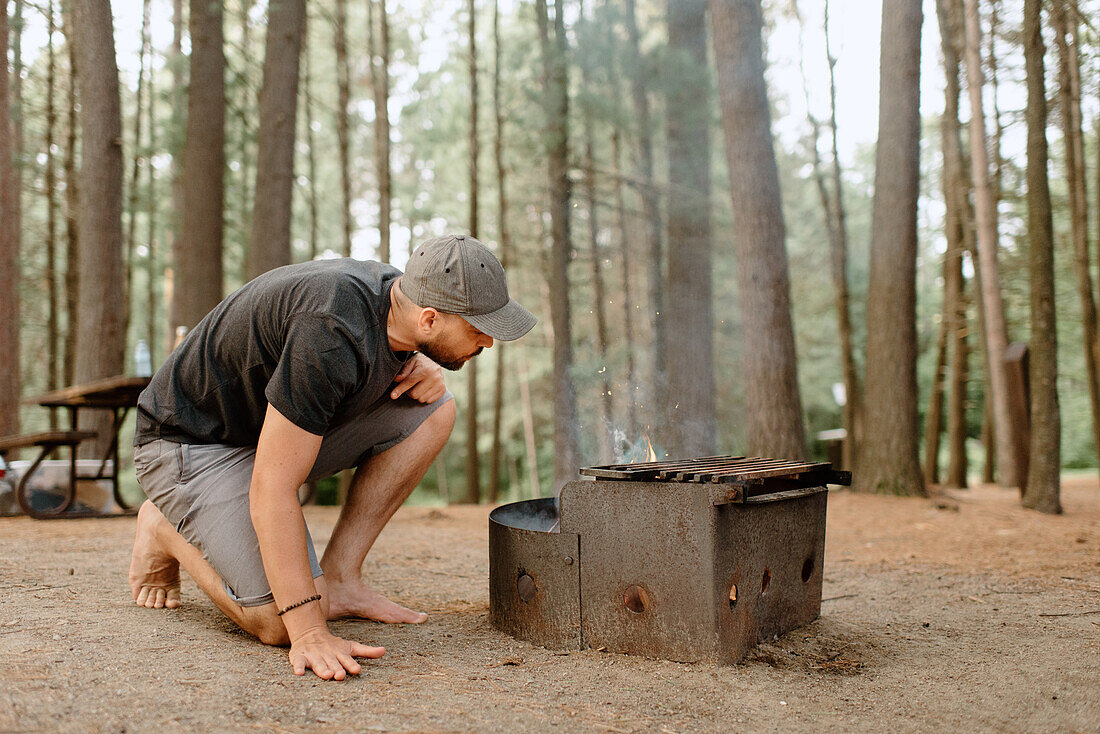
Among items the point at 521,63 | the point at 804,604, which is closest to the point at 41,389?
the point at 521,63

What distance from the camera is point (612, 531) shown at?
238 cm

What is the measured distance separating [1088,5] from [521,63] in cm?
779

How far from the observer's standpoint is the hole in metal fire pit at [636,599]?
236cm

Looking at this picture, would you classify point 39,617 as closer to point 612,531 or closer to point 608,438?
point 612,531

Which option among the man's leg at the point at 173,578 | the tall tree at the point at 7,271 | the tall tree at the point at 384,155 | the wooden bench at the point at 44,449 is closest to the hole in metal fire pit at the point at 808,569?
the man's leg at the point at 173,578

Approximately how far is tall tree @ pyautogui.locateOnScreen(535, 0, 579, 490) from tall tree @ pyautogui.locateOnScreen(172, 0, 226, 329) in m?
4.14

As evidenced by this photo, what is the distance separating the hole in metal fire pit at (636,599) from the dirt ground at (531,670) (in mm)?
157

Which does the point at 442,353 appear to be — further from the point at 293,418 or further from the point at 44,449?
the point at 44,449

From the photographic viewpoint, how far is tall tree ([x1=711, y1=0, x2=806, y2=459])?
6.84m

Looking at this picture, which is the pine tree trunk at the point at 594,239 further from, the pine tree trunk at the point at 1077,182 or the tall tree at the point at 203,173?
the pine tree trunk at the point at 1077,182

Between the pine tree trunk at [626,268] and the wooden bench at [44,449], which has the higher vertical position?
the pine tree trunk at [626,268]

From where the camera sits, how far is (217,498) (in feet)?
7.76

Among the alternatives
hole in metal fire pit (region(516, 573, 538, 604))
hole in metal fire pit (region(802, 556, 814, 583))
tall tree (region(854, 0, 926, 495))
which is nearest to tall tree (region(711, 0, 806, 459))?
tall tree (region(854, 0, 926, 495))

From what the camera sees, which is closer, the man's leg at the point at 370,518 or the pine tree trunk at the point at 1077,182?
the man's leg at the point at 370,518
